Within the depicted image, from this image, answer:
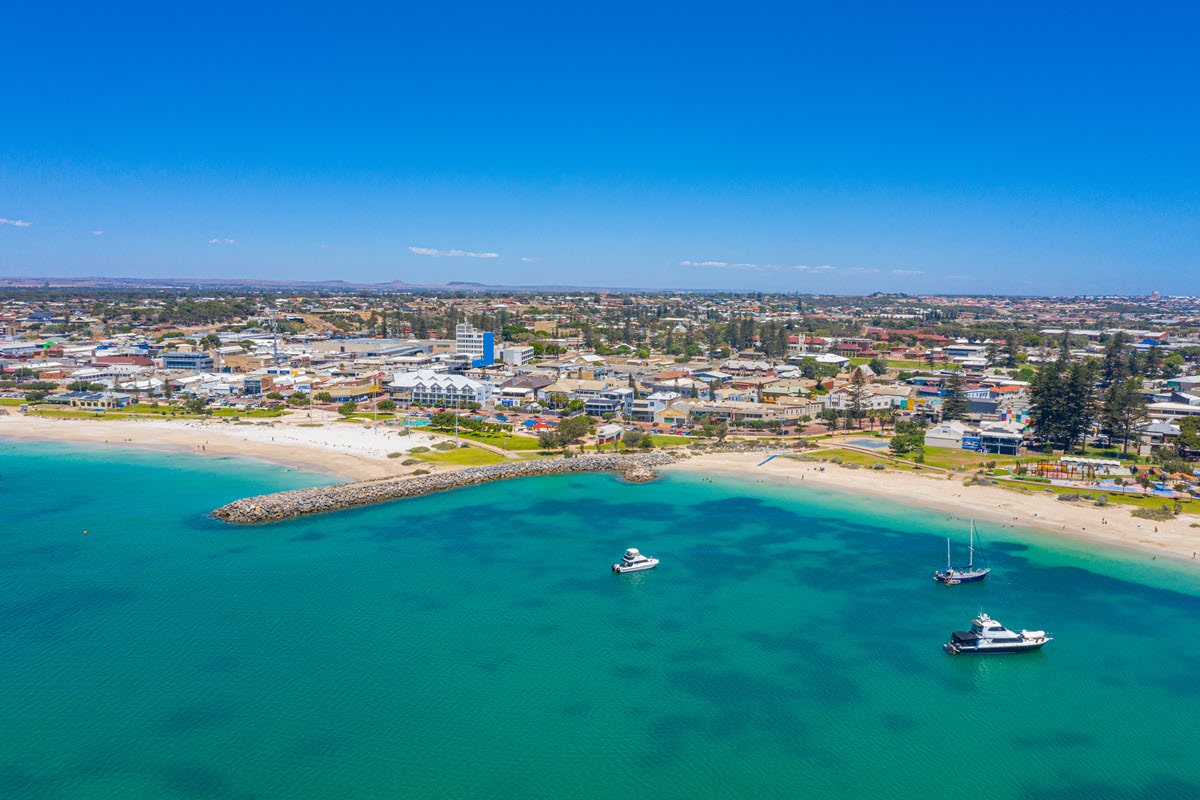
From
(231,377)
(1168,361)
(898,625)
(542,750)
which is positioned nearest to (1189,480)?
(898,625)

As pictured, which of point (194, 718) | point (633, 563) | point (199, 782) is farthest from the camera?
point (633, 563)

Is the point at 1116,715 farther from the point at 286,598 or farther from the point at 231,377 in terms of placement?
the point at 231,377

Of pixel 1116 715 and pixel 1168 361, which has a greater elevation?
pixel 1168 361

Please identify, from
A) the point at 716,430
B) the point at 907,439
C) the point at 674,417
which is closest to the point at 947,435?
the point at 907,439

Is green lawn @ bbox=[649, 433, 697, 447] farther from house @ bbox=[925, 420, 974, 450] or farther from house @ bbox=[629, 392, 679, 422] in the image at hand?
house @ bbox=[925, 420, 974, 450]

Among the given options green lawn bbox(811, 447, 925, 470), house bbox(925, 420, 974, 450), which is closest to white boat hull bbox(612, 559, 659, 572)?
green lawn bbox(811, 447, 925, 470)

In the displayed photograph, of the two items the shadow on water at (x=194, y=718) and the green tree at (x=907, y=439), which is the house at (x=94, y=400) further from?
the green tree at (x=907, y=439)

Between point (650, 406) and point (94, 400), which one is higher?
point (650, 406)

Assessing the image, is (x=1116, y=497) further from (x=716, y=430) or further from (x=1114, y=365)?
(x=1114, y=365)
